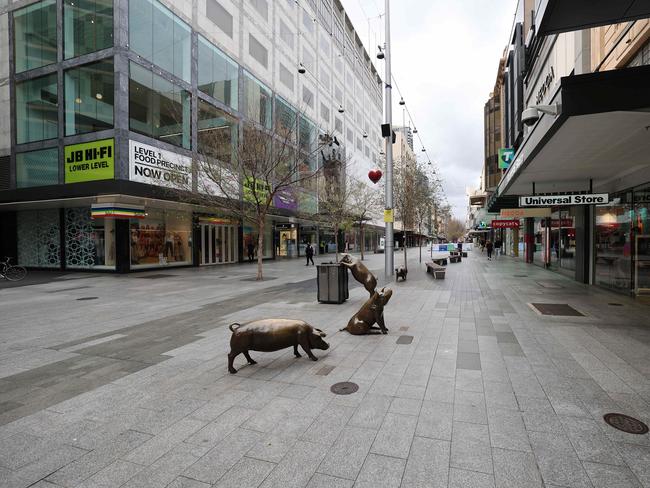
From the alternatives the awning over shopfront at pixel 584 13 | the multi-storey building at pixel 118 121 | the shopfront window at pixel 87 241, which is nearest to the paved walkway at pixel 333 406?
the awning over shopfront at pixel 584 13

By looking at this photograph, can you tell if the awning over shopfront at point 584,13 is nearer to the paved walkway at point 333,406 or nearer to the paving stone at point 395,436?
the paved walkway at point 333,406

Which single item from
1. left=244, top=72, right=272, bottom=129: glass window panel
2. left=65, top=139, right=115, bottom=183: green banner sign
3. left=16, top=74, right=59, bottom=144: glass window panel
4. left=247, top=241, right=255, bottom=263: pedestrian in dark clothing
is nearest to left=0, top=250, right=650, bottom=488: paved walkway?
left=65, top=139, right=115, bottom=183: green banner sign

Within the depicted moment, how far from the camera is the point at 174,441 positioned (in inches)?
125

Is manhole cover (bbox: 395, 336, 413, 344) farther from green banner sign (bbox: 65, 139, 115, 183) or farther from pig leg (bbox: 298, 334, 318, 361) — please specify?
green banner sign (bbox: 65, 139, 115, 183)

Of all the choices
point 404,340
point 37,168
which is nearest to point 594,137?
point 404,340

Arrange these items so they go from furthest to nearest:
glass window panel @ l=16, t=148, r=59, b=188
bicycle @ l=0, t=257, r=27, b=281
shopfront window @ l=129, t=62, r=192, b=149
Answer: glass window panel @ l=16, t=148, r=59, b=188, shopfront window @ l=129, t=62, r=192, b=149, bicycle @ l=0, t=257, r=27, b=281

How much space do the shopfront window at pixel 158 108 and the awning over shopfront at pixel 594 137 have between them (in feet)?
58.1

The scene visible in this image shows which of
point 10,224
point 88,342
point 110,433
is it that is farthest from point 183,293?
point 10,224

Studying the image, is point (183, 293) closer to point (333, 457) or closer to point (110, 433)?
point (110, 433)

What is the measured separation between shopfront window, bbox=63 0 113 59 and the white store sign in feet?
17.8

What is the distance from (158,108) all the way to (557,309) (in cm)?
2079

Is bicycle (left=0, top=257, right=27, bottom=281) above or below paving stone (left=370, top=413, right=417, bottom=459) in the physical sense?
above

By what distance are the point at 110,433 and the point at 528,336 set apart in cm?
656

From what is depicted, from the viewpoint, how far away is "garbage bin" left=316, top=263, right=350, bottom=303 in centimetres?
996
